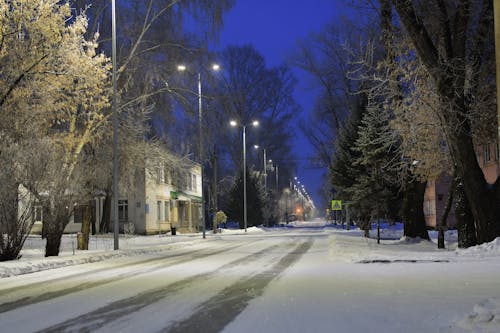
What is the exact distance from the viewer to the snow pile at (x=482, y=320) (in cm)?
590

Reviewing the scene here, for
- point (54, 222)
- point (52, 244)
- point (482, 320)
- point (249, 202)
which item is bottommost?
point (482, 320)

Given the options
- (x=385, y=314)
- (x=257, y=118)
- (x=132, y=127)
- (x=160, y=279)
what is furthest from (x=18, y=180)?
(x=257, y=118)

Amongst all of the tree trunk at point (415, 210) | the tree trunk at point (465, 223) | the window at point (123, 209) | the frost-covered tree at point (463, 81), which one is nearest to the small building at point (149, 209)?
the window at point (123, 209)

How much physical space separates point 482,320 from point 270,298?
3.39 m

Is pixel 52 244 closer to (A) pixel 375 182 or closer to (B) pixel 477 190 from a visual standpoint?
(B) pixel 477 190

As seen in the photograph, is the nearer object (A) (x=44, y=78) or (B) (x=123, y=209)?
(A) (x=44, y=78)

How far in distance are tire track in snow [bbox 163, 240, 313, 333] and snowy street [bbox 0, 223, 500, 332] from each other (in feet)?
0.05

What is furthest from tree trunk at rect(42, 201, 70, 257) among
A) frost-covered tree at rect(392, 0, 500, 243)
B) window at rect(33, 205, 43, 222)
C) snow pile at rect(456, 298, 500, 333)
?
snow pile at rect(456, 298, 500, 333)

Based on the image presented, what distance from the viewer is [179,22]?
26.4m

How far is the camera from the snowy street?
661cm

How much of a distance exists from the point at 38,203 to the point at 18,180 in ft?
4.25

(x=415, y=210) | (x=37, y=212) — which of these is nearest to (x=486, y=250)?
(x=415, y=210)

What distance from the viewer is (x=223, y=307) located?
8.00 meters

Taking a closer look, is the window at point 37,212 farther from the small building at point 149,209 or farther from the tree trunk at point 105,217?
the tree trunk at point 105,217
